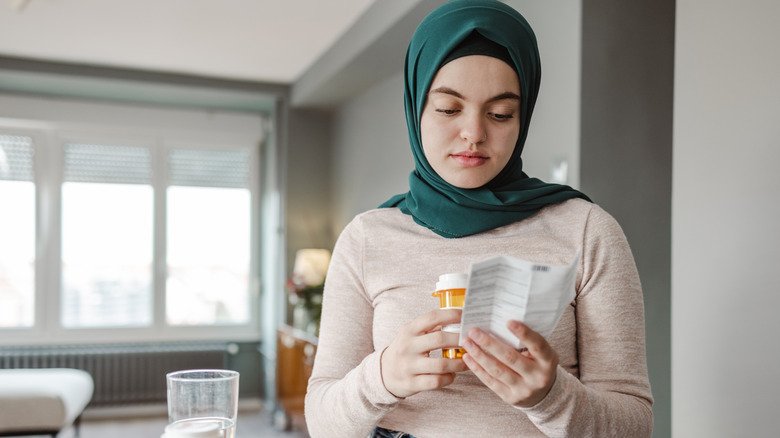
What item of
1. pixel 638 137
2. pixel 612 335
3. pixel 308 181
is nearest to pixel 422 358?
pixel 612 335

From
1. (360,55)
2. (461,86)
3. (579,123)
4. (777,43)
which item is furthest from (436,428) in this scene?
(360,55)

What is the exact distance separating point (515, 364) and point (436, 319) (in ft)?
0.33

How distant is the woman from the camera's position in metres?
0.86

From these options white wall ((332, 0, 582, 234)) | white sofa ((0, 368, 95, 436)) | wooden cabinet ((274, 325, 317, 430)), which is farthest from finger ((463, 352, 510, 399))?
white sofa ((0, 368, 95, 436))

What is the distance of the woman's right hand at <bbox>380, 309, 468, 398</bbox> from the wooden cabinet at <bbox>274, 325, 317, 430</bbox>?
10.6ft

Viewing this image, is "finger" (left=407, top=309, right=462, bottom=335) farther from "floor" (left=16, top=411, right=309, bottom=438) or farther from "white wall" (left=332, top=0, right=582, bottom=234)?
"floor" (left=16, top=411, right=309, bottom=438)

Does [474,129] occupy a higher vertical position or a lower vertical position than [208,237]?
higher

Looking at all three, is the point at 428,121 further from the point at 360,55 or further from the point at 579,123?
the point at 360,55

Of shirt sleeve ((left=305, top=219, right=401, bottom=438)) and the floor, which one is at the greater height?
shirt sleeve ((left=305, top=219, right=401, bottom=438))

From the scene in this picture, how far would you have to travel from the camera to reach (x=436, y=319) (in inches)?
30.7

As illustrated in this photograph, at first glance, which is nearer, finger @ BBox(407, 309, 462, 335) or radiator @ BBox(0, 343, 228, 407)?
finger @ BBox(407, 309, 462, 335)

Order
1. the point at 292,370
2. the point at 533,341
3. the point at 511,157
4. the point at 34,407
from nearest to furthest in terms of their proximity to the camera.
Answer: the point at 533,341 → the point at 511,157 → the point at 34,407 → the point at 292,370

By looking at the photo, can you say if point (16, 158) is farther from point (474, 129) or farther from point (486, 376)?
point (486, 376)

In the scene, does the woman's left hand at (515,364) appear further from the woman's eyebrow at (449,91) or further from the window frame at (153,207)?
the window frame at (153,207)
